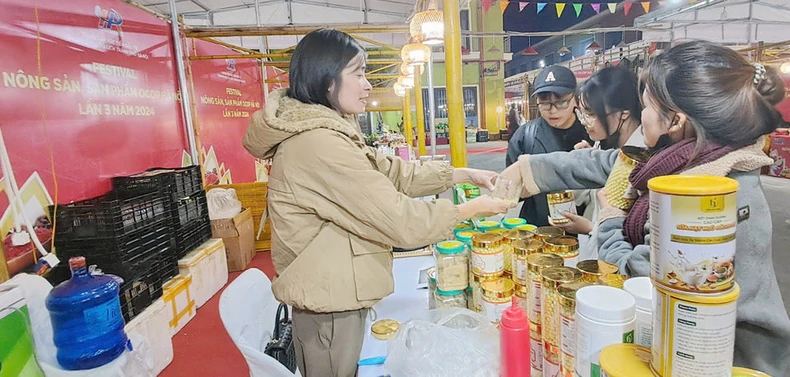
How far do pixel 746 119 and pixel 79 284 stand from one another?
3.02 m

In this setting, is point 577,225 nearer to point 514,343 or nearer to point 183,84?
point 514,343

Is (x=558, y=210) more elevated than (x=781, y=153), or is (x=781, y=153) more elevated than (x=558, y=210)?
(x=558, y=210)

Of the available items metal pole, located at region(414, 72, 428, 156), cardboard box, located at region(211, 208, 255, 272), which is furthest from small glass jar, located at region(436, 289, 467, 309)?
metal pole, located at region(414, 72, 428, 156)

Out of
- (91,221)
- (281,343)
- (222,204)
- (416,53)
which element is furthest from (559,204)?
(222,204)

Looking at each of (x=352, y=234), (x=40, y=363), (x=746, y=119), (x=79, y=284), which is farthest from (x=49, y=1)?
(x=746, y=119)

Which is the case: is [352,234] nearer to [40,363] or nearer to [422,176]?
[422,176]

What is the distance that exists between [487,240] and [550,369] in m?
0.40

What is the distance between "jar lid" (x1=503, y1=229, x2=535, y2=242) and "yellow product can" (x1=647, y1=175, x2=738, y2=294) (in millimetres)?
673

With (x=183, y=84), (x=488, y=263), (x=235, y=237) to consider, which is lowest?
(x=235, y=237)

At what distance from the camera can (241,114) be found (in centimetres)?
751

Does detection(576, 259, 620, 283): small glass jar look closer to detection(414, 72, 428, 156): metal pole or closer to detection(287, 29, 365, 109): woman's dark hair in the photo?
detection(287, 29, 365, 109): woman's dark hair

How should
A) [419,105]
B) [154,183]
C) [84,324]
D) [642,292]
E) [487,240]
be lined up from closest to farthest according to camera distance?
[642,292]
[487,240]
[84,324]
[154,183]
[419,105]

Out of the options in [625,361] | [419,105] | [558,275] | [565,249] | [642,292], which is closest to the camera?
[625,361]

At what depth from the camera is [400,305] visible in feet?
5.61
